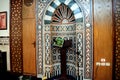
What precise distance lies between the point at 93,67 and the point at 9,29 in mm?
2717

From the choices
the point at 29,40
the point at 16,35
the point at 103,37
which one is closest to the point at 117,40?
the point at 103,37

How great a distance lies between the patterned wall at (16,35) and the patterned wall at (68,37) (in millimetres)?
600

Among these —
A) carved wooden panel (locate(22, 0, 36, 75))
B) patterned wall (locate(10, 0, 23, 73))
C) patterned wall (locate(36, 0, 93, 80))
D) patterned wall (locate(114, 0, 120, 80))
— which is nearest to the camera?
patterned wall (locate(114, 0, 120, 80))

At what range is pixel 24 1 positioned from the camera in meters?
4.96

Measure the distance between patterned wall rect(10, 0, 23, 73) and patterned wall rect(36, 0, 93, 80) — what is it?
0.60 meters

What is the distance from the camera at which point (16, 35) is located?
5102 mm

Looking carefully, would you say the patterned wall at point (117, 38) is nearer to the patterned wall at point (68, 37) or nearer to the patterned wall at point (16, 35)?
the patterned wall at point (68, 37)

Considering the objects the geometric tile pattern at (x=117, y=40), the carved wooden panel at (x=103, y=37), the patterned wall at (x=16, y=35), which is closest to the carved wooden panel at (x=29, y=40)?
the patterned wall at (x=16, y=35)

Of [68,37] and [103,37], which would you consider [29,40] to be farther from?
[103,37]

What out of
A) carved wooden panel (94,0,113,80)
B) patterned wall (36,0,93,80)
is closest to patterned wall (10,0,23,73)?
patterned wall (36,0,93,80)

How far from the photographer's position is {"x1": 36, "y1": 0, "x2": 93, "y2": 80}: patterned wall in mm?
4277

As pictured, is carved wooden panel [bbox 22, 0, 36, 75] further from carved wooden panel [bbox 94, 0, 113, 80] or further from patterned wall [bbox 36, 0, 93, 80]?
carved wooden panel [bbox 94, 0, 113, 80]

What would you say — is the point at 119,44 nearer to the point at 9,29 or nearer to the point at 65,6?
the point at 65,6

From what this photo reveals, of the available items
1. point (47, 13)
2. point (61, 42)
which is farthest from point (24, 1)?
point (61, 42)
